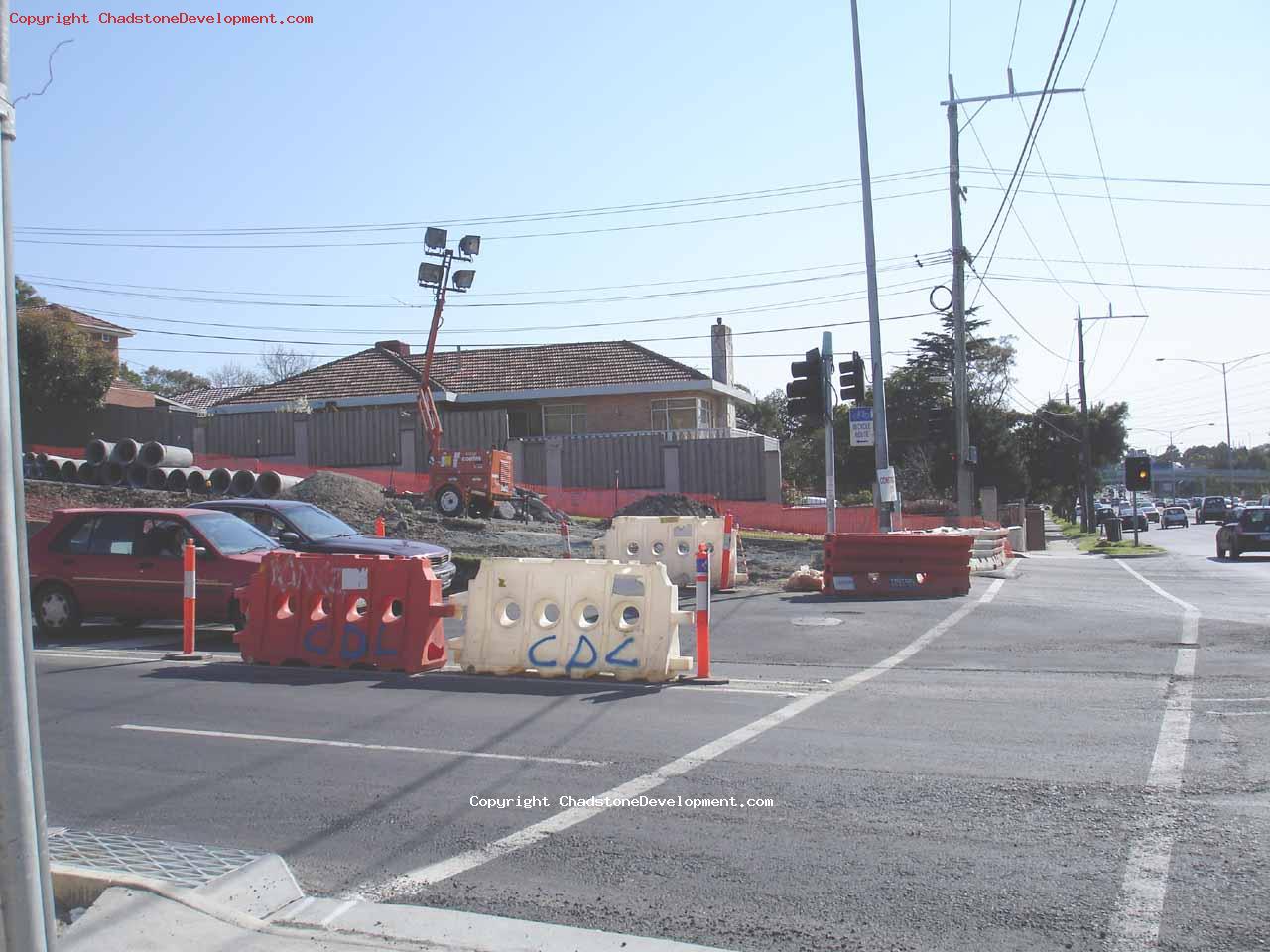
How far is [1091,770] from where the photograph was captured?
6.88 metres

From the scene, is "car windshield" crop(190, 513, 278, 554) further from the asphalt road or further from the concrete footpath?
the concrete footpath

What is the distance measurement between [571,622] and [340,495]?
18.6 metres

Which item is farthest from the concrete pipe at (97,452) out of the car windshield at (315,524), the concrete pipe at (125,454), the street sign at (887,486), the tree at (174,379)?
the tree at (174,379)

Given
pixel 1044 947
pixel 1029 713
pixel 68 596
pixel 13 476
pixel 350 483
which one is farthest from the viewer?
pixel 350 483

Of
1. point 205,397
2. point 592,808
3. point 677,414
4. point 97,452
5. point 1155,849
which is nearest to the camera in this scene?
point 1155,849

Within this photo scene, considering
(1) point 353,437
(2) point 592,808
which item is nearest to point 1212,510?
(1) point 353,437

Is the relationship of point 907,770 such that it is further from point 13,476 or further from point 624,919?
point 13,476

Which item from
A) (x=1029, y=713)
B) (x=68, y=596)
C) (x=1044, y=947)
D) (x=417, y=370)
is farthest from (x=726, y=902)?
(x=417, y=370)

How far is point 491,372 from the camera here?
4759 centimetres

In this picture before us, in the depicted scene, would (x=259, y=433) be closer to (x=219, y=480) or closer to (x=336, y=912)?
(x=219, y=480)

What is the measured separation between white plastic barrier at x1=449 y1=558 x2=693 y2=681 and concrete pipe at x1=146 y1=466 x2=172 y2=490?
20924mm

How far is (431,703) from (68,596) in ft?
22.7

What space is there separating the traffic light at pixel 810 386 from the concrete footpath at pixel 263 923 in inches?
579

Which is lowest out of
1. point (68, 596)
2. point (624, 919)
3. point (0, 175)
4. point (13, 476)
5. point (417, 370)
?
point (624, 919)
